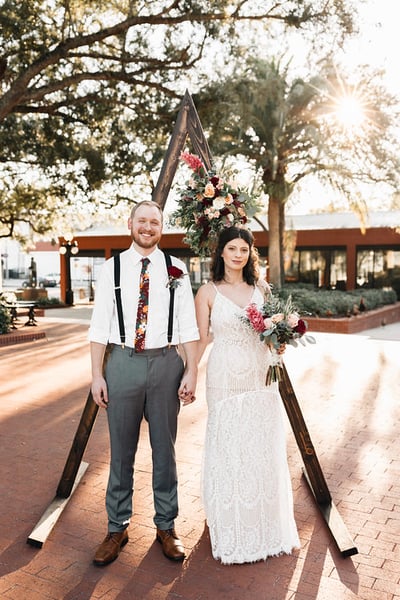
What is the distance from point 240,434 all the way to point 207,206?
151cm

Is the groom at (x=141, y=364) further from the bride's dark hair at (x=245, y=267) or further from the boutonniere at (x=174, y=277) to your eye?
the bride's dark hair at (x=245, y=267)

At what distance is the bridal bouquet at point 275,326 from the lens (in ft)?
10.8

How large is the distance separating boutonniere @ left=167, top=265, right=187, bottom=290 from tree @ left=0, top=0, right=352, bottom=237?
24.5 ft

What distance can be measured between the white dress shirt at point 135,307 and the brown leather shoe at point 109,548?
1.17 m

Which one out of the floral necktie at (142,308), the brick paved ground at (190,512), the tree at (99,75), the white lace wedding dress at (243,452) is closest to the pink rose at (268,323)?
the white lace wedding dress at (243,452)

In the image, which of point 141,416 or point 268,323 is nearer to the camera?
point 268,323

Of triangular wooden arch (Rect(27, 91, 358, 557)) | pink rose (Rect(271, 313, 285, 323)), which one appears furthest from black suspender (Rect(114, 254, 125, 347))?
pink rose (Rect(271, 313, 285, 323))

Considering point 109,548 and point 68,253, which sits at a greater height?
point 68,253

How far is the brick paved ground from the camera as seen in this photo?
3104 mm

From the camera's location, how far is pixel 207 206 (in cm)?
390

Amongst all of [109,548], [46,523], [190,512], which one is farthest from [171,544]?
[46,523]

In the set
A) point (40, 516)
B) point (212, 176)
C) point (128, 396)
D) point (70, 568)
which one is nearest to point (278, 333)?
point (128, 396)

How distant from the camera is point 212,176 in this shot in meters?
3.94

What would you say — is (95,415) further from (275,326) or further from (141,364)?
(275,326)
